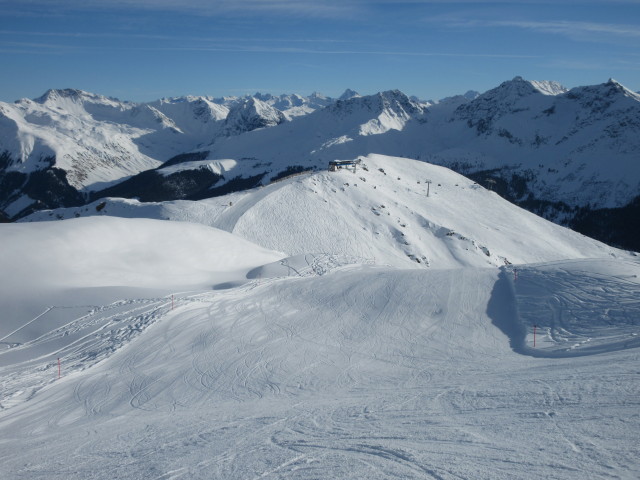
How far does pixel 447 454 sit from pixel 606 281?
59.9 feet

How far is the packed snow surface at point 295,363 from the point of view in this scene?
10.0 meters

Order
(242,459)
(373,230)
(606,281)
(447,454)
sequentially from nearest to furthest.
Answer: (447,454) → (242,459) → (606,281) → (373,230)

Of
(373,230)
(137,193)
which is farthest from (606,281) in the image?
(137,193)

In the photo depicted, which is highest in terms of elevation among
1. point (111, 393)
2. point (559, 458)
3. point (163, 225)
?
point (163, 225)

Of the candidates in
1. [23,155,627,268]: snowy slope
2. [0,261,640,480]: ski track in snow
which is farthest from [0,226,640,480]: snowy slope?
[23,155,627,268]: snowy slope

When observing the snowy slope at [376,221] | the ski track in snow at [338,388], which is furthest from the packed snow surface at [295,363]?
the snowy slope at [376,221]

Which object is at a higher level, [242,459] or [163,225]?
[163,225]

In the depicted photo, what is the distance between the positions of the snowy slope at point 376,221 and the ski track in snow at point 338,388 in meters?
22.2

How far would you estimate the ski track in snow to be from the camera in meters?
9.74

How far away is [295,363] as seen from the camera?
17.6m

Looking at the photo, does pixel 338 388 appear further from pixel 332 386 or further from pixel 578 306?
pixel 578 306

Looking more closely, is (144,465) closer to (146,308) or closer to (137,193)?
(146,308)

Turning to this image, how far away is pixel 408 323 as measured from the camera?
21859mm

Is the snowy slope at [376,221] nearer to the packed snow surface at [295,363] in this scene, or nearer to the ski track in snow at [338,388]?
the packed snow surface at [295,363]
